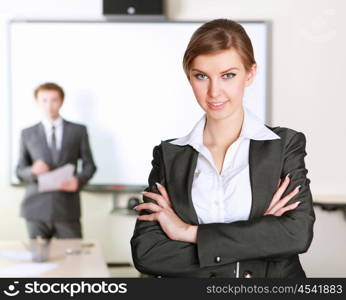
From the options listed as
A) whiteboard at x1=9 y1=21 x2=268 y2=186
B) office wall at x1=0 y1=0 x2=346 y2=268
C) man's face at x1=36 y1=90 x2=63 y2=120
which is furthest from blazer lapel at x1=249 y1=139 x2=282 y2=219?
man's face at x1=36 y1=90 x2=63 y2=120

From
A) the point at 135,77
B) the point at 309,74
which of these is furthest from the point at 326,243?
the point at 135,77

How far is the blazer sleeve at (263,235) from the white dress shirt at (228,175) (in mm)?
17

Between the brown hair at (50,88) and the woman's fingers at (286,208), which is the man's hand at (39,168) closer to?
the brown hair at (50,88)

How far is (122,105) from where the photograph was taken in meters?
2.97

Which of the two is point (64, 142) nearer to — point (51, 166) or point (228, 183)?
point (51, 166)

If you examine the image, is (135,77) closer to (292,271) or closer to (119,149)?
(119,149)

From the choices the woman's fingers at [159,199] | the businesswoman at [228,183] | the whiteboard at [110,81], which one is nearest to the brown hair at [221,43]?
the businesswoman at [228,183]

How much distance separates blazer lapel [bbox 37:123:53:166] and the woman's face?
8.06 ft

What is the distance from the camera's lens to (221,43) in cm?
52

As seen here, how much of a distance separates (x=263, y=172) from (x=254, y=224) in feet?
0.16

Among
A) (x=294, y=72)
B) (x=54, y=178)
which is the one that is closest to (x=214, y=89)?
(x=294, y=72)

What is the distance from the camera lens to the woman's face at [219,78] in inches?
20.1

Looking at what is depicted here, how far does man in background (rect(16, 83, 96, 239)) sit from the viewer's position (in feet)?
9.57

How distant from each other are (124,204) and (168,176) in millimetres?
2430
